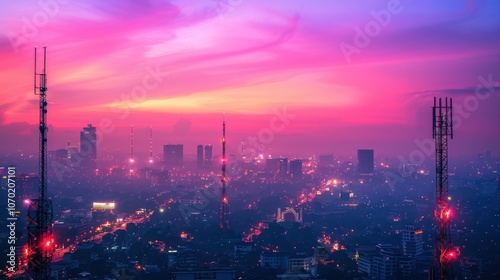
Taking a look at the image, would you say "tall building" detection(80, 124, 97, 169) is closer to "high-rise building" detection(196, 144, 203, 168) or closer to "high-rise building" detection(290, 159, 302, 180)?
"high-rise building" detection(196, 144, 203, 168)

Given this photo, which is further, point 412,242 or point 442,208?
point 412,242

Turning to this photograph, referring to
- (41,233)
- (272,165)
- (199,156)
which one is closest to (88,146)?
(199,156)

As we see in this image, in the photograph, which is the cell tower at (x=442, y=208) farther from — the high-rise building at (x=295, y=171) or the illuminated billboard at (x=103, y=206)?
the high-rise building at (x=295, y=171)

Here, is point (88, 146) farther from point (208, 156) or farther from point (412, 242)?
point (412, 242)

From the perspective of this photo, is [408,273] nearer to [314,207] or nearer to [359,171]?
[314,207]

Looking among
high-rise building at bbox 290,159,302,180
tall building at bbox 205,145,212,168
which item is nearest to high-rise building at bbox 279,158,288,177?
high-rise building at bbox 290,159,302,180

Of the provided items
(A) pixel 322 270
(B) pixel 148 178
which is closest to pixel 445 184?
(A) pixel 322 270
